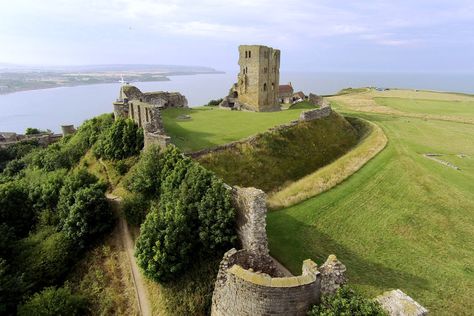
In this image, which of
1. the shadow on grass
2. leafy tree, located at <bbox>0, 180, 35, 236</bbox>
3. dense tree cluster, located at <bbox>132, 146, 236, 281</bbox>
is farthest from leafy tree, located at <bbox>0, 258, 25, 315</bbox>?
the shadow on grass

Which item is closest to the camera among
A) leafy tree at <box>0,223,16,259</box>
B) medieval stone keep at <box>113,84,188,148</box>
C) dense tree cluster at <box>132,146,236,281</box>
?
dense tree cluster at <box>132,146,236,281</box>

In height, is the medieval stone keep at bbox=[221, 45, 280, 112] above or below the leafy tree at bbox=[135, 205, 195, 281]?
above

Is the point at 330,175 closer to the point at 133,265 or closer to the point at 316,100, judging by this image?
the point at 133,265

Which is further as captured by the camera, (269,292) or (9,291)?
(9,291)

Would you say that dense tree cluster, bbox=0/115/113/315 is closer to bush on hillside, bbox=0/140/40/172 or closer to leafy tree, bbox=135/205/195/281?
leafy tree, bbox=135/205/195/281

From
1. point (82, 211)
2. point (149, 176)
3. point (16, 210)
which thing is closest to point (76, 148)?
point (16, 210)

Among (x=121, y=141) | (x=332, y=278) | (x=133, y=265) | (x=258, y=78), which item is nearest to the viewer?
(x=332, y=278)
